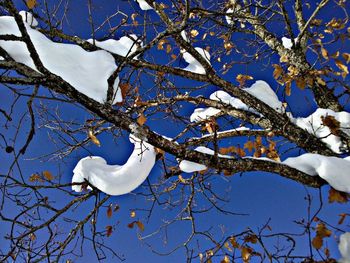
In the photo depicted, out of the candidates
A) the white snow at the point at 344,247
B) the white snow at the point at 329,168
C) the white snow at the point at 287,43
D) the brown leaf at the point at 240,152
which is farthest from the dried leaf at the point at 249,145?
the white snow at the point at 287,43

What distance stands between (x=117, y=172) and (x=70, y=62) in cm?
88

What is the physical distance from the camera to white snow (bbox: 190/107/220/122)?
185 inches

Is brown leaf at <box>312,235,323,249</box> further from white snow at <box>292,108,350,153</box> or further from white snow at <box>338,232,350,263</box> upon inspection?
white snow at <box>292,108,350,153</box>

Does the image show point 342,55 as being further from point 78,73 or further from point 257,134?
point 78,73

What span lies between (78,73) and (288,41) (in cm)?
371

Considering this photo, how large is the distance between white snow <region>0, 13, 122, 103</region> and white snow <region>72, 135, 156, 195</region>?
1.83 ft

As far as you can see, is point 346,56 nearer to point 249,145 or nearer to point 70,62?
point 249,145

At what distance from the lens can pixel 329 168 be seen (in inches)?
85.4

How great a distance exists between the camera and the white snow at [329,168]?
2.14 m

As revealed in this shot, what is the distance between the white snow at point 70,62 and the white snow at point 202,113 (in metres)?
2.54

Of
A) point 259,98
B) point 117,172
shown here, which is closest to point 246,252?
point 117,172

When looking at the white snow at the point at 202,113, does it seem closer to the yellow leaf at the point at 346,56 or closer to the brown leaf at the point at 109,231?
the yellow leaf at the point at 346,56

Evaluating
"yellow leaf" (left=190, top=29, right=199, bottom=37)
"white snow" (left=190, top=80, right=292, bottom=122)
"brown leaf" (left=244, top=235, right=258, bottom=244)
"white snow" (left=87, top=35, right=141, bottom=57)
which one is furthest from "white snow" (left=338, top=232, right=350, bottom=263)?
"yellow leaf" (left=190, top=29, right=199, bottom=37)

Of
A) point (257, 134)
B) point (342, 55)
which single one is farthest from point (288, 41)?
point (257, 134)
